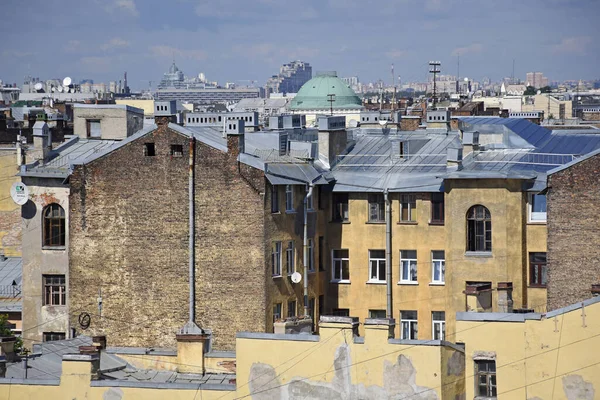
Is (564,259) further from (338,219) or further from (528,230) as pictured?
(338,219)

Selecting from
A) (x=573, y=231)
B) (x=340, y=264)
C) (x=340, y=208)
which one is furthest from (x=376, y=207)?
(x=573, y=231)

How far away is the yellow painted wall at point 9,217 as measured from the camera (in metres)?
71.4

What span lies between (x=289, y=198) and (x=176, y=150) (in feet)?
14.4

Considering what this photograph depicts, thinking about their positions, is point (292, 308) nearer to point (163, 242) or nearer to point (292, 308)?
point (292, 308)

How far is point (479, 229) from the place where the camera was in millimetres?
54531

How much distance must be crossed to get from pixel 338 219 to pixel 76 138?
11.0 meters

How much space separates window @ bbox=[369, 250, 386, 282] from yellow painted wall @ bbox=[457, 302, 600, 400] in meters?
17.5

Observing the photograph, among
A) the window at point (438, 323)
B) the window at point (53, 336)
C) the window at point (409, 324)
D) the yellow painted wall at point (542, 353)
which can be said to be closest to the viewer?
the yellow painted wall at point (542, 353)

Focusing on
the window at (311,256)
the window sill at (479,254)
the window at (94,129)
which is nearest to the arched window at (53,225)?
the window at (94,129)

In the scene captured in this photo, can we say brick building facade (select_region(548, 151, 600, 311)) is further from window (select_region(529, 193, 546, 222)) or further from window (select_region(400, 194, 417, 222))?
window (select_region(400, 194, 417, 222))

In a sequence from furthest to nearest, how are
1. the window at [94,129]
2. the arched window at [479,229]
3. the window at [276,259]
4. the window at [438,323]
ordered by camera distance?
1. the window at [94,129]
2. the window at [438,323]
3. the arched window at [479,229]
4. the window at [276,259]

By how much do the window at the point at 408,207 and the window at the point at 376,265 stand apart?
61.1 inches

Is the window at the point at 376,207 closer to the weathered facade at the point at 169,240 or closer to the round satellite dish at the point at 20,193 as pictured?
the weathered facade at the point at 169,240

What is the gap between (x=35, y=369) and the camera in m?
45.0
